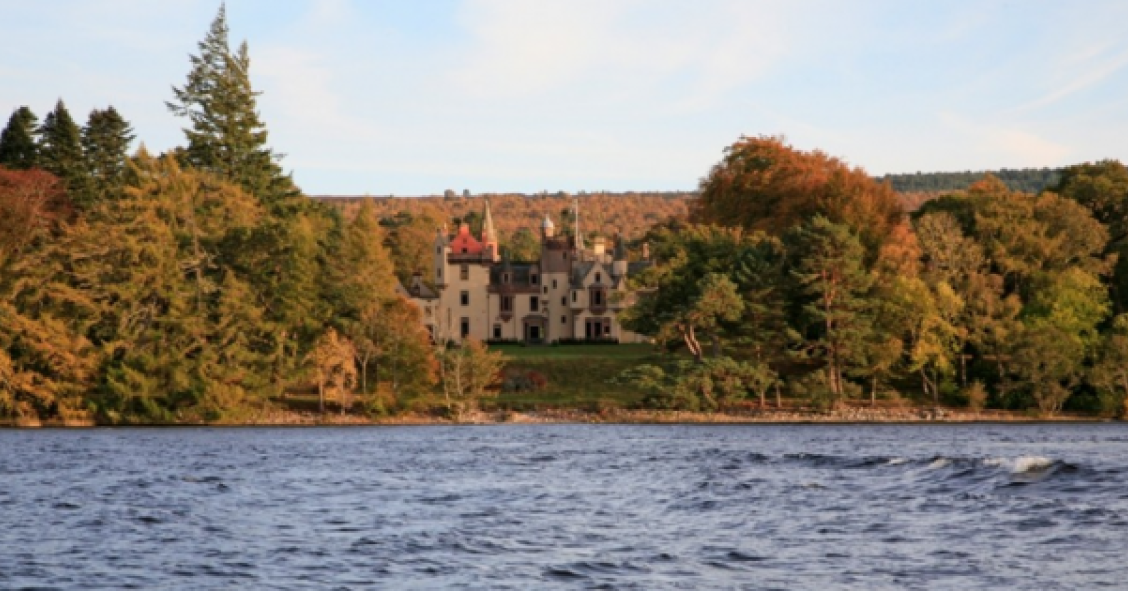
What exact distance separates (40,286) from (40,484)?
39.6m

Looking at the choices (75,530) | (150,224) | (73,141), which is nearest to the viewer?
(75,530)

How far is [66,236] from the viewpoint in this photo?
256 ft

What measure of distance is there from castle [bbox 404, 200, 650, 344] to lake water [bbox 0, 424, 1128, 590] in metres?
56.7

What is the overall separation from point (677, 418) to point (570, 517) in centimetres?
4639

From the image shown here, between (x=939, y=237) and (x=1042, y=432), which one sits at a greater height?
(x=939, y=237)

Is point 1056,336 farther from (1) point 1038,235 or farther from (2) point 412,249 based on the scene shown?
(2) point 412,249

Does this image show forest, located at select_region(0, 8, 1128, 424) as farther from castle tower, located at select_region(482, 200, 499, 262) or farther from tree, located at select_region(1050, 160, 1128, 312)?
castle tower, located at select_region(482, 200, 499, 262)

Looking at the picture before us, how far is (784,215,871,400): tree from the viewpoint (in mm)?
77625

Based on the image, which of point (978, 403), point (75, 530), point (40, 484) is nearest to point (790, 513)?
point (75, 530)

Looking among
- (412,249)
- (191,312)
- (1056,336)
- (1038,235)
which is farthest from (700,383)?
(412,249)

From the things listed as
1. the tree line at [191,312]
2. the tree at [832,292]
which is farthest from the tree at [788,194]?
the tree line at [191,312]

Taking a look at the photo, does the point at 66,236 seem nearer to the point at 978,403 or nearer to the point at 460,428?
the point at 460,428

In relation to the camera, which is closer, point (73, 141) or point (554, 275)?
point (73, 141)

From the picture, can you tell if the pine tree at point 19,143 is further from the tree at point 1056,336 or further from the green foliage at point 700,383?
the tree at point 1056,336
